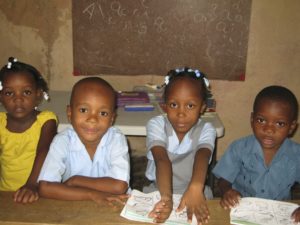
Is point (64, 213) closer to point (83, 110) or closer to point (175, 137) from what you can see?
point (83, 110)

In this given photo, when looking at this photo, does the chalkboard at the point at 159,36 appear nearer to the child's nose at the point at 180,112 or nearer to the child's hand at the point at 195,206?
the child's nose at the point at 180,112

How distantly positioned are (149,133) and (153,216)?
65cm

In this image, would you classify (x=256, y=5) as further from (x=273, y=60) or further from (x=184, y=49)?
(x=184, y=49)

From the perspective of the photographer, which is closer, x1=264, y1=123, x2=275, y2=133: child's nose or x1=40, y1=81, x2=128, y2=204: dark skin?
x1=40, y1=81, x2=128, y2=204: dark skin

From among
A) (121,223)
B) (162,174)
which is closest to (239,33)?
(162,174)

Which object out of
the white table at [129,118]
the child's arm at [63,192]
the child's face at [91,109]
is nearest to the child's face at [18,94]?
the white table at [129,118]

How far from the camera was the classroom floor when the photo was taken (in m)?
2.90

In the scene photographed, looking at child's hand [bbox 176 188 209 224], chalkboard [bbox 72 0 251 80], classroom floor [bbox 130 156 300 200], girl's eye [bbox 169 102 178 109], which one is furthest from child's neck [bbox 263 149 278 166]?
chalkboard [bbox 72 0 251 80]

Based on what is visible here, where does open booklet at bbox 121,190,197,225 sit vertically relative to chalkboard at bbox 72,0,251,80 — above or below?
below

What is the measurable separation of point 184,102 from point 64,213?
0.79 metres

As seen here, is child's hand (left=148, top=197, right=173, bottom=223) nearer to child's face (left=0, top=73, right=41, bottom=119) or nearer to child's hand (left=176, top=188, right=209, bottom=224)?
child's hand (left=176, top=188, right=209, bottom=224)

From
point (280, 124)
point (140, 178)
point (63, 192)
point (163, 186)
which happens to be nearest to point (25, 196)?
point (63, 192)

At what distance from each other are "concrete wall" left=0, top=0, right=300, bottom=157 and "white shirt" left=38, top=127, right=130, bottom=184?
5.33 feet

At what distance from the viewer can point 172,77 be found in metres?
1.66
